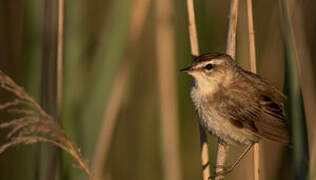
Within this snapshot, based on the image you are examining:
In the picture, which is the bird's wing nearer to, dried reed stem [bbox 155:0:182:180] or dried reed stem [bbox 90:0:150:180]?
dried reed stem [bbox 155:0:182:180]

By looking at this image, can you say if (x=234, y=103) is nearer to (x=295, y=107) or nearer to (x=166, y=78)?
(x=166, y=78)

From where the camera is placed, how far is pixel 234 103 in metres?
2.92

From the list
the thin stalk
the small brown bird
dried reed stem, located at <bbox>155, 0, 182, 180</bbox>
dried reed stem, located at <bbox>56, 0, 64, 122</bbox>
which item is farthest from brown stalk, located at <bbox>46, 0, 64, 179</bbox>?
the thin stalk

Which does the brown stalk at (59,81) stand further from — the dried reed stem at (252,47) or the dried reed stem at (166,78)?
the dried reed stem at (252,47)

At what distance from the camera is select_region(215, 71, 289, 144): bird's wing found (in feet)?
9.47

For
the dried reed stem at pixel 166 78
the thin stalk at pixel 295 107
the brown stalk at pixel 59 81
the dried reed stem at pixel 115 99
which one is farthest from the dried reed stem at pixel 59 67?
the thin stalk at pixel 295 107

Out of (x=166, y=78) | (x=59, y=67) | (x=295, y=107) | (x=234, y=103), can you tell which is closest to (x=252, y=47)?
(x=234, y=103)

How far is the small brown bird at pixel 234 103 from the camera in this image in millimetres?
2821

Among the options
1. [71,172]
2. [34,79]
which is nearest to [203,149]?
[71,172]

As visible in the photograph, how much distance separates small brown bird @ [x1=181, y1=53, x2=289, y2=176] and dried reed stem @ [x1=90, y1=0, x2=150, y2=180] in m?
0.45

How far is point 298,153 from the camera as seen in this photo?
6.91ft

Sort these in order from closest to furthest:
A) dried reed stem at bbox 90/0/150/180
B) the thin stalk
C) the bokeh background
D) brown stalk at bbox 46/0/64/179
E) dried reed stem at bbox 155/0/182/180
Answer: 1. the thin stalk
2. the bokeh background
3. brown stalk at bbox 46/0/64/179
4. dried reed stem at bbox 90/0/150/180
5. dried reed stem at bbox 155/0/182/180

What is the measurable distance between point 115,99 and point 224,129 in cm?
67

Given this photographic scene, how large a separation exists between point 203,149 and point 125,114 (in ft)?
5.00
